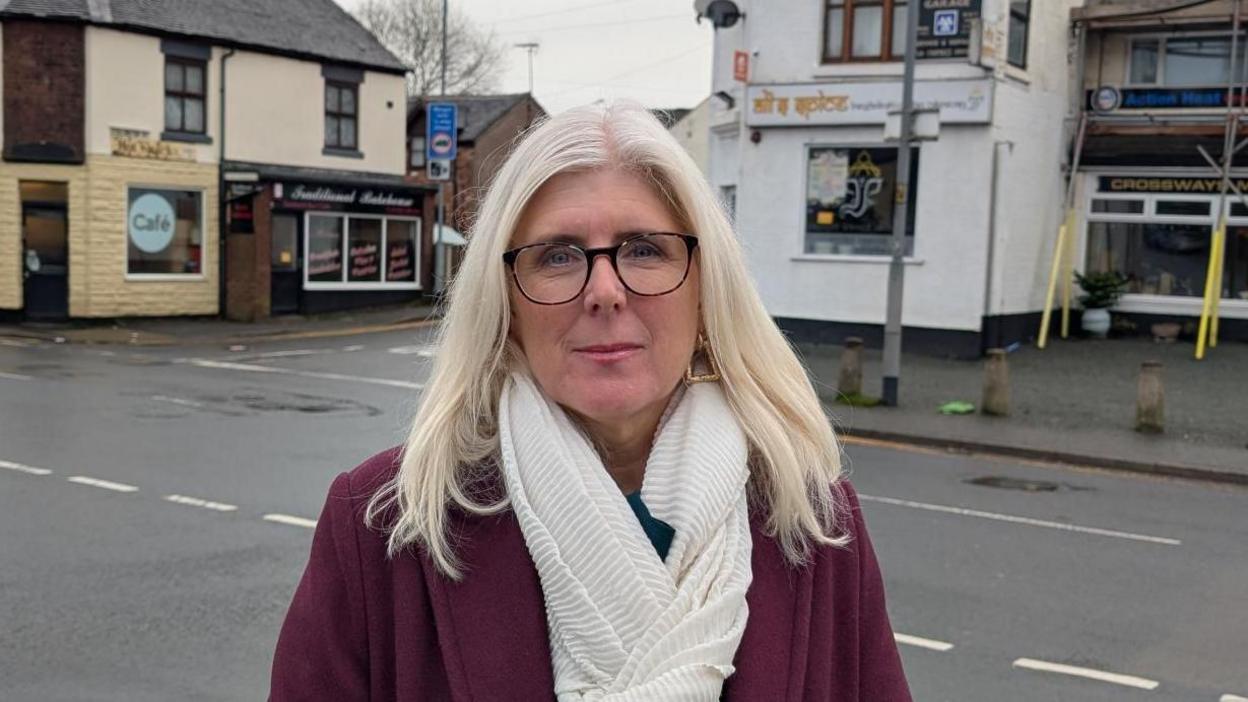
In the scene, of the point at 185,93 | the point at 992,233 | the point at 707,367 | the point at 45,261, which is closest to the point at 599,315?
the point at 707,367

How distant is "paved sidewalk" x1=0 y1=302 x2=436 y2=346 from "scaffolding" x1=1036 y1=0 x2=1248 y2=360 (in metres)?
11.2

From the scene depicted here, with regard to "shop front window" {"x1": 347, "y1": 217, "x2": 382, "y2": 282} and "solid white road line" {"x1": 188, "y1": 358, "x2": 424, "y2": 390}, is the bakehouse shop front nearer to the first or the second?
"shop front window" {"x1": 347, "y1": 217, "x2": 382, "y2": 282}

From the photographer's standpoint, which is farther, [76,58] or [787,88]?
[76,58]

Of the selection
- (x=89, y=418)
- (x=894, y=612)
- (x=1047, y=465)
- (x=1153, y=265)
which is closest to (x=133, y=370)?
(x=89, y=418)

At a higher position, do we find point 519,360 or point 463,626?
point 519,360

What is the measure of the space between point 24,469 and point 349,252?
21.1 metres

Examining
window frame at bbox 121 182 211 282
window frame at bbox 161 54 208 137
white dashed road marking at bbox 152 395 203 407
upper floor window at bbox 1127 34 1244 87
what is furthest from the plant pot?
window frame at bbox 161 54 208 137

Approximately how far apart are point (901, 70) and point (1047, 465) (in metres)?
9.84

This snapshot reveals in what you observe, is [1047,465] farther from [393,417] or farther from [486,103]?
[486,103]

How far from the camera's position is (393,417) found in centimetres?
1446

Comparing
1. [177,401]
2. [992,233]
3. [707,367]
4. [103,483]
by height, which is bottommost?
[177,401]

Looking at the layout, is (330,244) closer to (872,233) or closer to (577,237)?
(872,233)

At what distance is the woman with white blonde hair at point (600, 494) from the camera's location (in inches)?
76.7

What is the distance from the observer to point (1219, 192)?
22.3 meters
